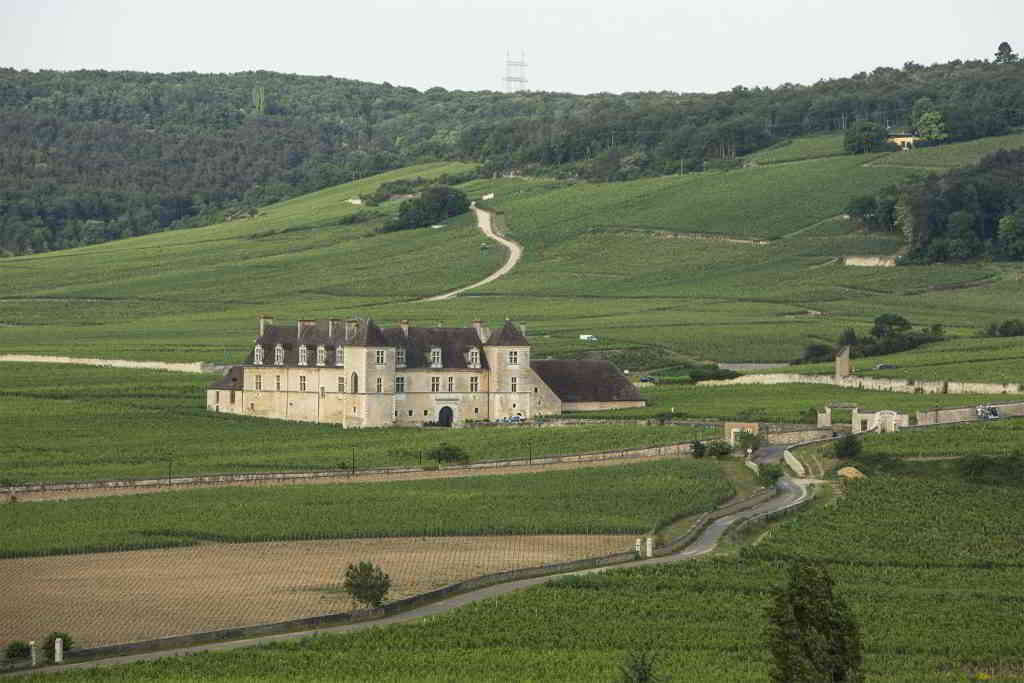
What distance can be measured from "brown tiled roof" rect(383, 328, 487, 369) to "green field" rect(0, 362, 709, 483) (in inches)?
188

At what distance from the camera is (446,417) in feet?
310

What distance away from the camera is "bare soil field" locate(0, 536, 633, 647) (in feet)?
154

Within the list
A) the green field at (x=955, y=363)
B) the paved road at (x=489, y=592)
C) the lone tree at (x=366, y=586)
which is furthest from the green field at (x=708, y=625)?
the green field at (x=955, y=363)

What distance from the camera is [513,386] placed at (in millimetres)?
94938

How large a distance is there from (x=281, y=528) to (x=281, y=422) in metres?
34.0

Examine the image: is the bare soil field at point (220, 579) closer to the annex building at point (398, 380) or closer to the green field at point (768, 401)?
the green field at point (768, 401)

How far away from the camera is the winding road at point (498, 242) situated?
160250mm

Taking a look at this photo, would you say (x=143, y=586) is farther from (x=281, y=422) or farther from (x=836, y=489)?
Result: (x=281, y=422)

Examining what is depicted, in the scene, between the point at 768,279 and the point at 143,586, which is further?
the point at 768,279

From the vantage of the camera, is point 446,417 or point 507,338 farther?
point 446,417

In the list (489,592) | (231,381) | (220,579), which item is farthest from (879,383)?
(220,579)

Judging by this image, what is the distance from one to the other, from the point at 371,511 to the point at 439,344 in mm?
31662

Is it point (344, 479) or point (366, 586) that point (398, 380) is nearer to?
point (344, 479)

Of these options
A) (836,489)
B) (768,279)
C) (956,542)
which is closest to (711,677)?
(956,542)
